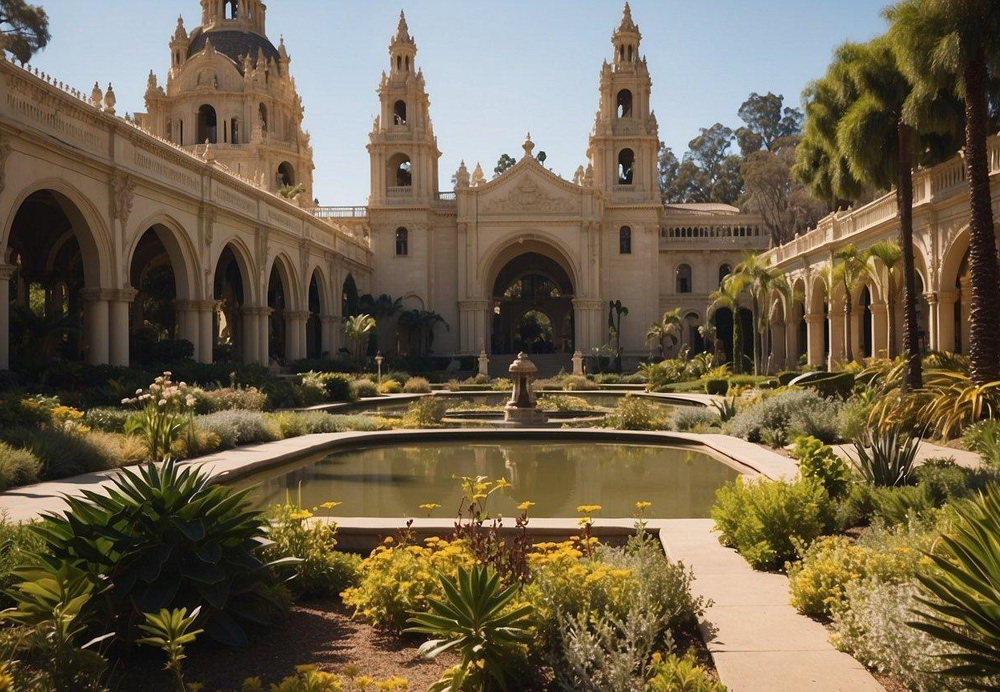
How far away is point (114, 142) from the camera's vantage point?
23500 millimetres

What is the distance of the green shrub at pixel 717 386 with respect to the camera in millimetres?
30703

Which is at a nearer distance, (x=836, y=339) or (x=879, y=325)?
(x=879, y=325)

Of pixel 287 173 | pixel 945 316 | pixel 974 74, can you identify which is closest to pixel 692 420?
pixel 945 316

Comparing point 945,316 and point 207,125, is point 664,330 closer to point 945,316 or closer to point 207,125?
point 945,316

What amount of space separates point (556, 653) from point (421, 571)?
1.09 meters

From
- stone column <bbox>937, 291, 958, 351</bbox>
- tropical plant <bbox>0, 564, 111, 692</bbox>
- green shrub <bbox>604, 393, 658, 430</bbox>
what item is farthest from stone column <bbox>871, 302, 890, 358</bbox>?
tropical plant <bbox>0, 564, 111, 692</bbox>

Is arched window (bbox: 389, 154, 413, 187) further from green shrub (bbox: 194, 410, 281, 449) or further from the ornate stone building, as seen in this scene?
green shrub (bbox: 194, 410, 281, 449)

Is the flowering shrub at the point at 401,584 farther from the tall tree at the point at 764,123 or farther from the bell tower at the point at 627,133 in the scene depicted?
the tall tree at the point at 764,123

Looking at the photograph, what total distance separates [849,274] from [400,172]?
34.6 metres

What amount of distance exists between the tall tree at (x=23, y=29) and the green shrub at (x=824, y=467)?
36010 mm

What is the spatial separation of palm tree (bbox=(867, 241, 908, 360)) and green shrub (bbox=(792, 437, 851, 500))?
14.9m

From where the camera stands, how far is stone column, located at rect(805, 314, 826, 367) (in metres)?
36.8

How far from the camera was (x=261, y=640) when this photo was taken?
5344 millimetres

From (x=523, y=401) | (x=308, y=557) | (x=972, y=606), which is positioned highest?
(x=523, y=401)
